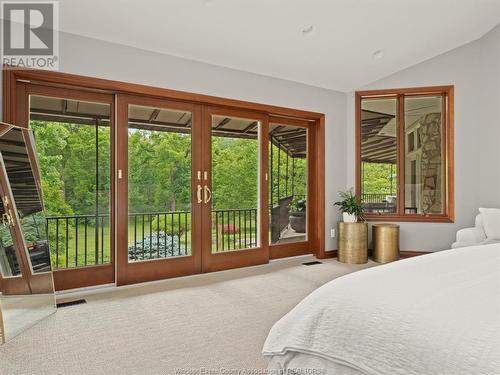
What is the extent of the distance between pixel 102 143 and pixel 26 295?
1.51 m

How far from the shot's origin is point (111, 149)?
332 centimetres

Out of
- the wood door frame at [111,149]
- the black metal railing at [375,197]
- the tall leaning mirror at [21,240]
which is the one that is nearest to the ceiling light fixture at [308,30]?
the wood door frame at [111,149]

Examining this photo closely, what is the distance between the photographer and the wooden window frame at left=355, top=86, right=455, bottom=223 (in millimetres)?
4555

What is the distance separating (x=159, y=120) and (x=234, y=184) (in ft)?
3.87

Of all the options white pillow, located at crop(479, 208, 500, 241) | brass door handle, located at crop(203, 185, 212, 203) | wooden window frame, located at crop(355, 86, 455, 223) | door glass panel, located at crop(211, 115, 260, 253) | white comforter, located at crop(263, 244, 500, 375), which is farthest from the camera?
wooden window frame, located at crop(355, 86, 455, 223)

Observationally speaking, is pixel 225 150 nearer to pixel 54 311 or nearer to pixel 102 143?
pixel 102 143

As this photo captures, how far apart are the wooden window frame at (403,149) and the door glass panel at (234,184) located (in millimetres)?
1658

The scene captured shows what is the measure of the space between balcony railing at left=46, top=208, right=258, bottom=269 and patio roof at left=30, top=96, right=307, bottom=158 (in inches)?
37.3

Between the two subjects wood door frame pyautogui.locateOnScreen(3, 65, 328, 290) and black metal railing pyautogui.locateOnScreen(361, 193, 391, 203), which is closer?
wood door frame pyautogui.locateOnScreen(3, 65, 328, 290)

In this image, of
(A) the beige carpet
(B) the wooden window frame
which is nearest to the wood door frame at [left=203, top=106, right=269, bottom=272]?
(A) the beige carpet

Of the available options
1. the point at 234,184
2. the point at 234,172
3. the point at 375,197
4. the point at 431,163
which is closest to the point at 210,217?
the point at 234,184

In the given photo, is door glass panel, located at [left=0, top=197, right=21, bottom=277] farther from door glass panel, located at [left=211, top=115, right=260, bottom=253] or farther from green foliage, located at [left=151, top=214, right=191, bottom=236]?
door glass panel, located at [left=211, top=115, right=260, bottom=253]

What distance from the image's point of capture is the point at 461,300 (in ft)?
3.40

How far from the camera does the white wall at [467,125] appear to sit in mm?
4320
